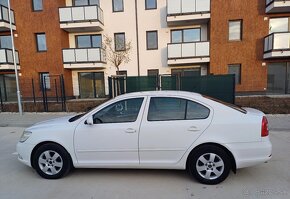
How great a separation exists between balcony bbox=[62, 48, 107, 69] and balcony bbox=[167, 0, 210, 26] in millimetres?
6202

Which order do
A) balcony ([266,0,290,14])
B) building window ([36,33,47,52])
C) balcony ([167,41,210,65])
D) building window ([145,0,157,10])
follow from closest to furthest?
balcony ([266,0,290,14])
balcony ([167,41,210,65])
building window ([145,0,157,10])
building window ([36,33,47,52])

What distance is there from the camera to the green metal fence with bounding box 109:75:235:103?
10320 millimetres

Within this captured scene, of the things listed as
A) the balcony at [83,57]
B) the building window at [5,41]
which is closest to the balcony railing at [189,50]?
the balcony at [83,57]

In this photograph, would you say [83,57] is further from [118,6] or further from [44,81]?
[118,6]

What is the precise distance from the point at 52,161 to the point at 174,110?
2.45 m

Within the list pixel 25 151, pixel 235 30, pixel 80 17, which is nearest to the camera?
pixel 25 151

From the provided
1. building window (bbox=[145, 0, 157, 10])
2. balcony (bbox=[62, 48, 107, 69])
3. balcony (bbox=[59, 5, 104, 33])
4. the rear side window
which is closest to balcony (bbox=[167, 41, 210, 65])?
building window (bbox=[145, 0, 157, 10])

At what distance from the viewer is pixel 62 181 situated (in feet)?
11.9

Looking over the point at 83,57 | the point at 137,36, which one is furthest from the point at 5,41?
the point at 137,36

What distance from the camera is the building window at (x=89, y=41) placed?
17328mm

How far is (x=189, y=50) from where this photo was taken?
15.1 metres

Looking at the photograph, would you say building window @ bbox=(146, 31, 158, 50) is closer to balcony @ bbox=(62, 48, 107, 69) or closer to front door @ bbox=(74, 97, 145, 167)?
balcony @ bbox=(62, 48, 107, 69)

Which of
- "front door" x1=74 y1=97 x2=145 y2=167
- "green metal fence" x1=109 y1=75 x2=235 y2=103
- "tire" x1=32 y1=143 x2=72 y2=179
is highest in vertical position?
"green metal fence" x1=109 y1=75 x2=235 y2=103

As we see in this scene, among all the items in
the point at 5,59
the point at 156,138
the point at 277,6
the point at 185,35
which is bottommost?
the point at 156,138
